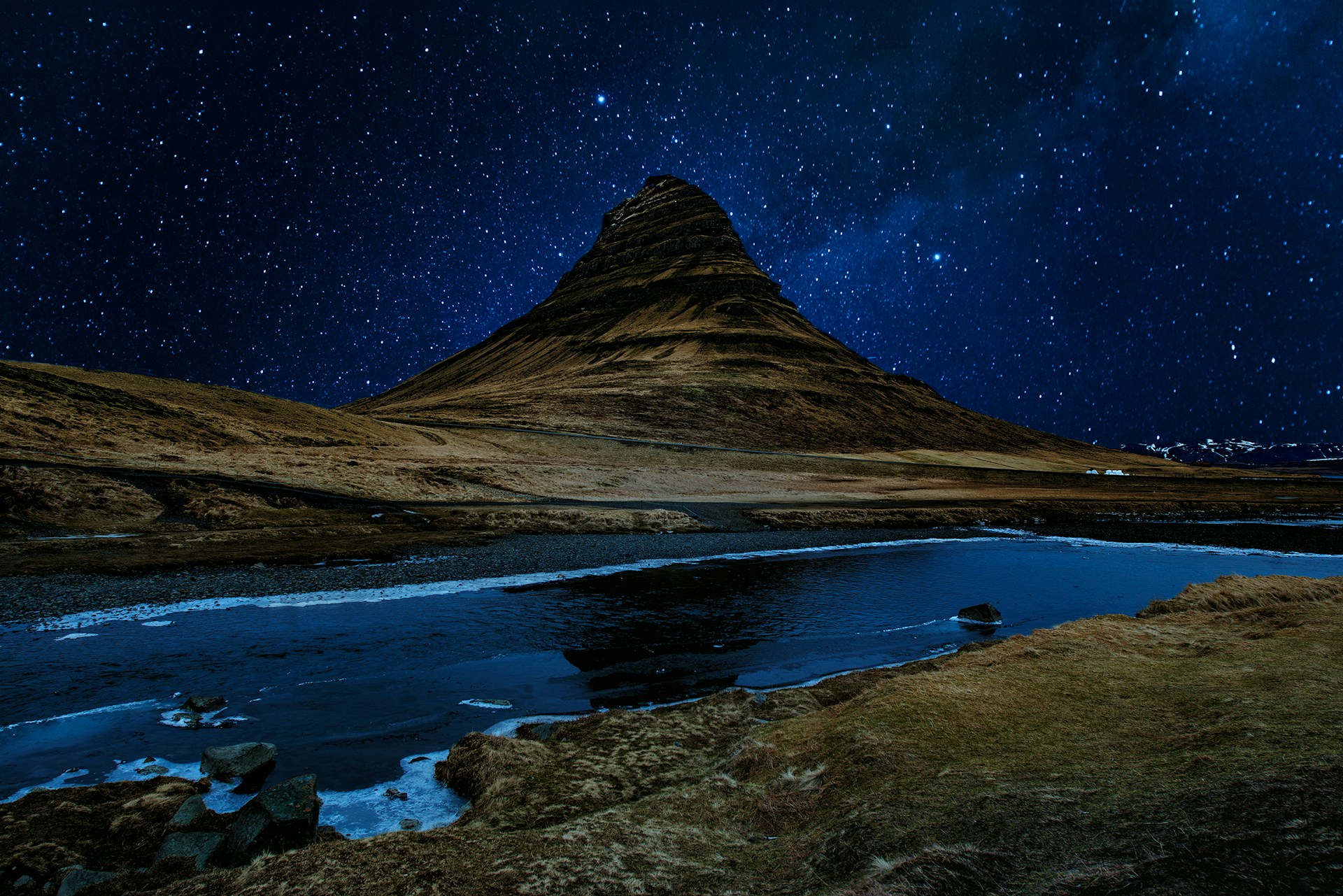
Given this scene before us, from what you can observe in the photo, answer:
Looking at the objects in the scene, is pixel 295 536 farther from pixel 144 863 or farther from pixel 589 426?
pixel 589 426

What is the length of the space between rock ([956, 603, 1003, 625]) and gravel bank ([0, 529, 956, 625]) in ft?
47.3

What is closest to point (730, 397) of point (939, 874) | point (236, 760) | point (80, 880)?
point (236, 760)

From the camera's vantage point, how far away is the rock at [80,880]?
536 centimetres

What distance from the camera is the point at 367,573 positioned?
24.3m

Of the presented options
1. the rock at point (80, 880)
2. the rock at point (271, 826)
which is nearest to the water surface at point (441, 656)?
the rock at point (271, 826)

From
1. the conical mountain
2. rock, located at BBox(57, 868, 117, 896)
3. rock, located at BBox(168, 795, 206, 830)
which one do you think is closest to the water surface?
rock, located at BBox(168, 795, 206, 830)

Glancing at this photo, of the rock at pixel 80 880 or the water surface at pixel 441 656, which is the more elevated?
the rock at pixel 80 880

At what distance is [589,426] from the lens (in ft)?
342

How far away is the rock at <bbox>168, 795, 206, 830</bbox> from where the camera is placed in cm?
668

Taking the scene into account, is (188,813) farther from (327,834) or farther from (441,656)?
(441,656)

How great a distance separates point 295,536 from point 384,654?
19437mm

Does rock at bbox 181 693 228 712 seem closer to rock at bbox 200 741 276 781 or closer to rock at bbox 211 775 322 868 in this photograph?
rock at bbox 200 741 276 781

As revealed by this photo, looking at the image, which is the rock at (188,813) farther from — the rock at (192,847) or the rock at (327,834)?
the rock at (327,834)

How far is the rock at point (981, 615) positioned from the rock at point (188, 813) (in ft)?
62.3
